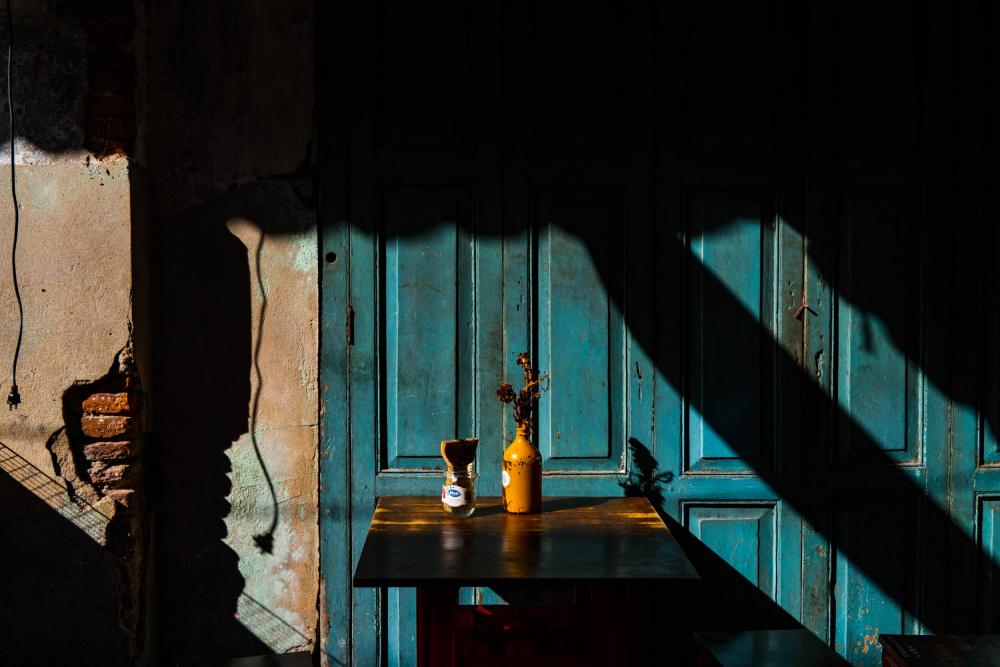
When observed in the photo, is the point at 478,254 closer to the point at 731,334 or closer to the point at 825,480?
the point at 731,334

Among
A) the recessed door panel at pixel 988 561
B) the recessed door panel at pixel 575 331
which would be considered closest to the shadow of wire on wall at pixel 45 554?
the recessed door panel at pixel 575 331

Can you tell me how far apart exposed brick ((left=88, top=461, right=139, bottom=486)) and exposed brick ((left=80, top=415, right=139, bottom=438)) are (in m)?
0.11

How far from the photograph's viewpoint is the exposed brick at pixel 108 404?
2.71 metres

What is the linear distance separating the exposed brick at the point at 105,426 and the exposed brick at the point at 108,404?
0.07ft

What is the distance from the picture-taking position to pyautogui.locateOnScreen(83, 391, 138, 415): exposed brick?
2.71 metres

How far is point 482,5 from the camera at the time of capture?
2.91 m

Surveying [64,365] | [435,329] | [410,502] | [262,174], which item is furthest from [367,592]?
[262,174]

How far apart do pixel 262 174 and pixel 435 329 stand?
2.91ft

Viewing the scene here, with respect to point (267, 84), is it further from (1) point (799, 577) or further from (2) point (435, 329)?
(1) point (799, 577)

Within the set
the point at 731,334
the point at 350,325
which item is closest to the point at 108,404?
the point at 350,325

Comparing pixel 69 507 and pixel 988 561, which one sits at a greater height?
pixel 69 507

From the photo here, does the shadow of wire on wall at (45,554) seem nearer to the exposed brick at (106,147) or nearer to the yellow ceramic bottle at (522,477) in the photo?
the exposed brick at (106,147)

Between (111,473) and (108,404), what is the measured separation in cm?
25

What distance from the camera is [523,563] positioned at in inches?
83.4
